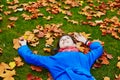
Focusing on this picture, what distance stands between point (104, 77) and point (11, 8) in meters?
2.63

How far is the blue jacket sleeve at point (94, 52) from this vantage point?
15.6ft

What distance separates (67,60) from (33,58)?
534 millimetres

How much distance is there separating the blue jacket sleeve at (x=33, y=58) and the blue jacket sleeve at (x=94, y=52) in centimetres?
67

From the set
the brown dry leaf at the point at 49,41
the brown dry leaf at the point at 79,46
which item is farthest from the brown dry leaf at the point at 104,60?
the brown dry leaf at the point at 49,41

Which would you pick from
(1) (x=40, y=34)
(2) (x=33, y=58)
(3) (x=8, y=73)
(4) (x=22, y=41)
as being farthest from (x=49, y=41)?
(3) (x=8, y=73)

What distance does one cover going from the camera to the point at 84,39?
530 centimetres

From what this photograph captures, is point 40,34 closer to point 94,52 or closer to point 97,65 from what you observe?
point 94,52

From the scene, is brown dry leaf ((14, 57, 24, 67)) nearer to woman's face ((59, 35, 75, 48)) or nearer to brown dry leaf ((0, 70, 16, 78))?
brown dry leaf ((0, 70, 16, 78))

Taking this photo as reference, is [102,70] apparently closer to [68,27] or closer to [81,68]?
[81,68]

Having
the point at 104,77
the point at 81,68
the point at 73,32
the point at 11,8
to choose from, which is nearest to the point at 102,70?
the point at 104,77

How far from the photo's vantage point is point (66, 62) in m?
4.53

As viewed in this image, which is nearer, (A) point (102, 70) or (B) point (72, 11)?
(A) point (102, 70)

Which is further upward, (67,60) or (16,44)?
(16,44)

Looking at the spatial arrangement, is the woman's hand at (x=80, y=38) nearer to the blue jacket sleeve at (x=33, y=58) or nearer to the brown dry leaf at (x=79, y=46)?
the brown dry leaf at (x=79, y=46)
